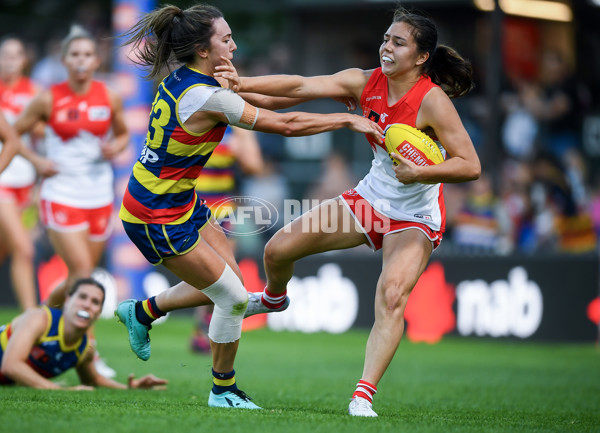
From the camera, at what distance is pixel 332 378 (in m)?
8.10

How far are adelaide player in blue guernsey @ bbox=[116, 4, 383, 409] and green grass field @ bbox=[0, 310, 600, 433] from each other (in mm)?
684

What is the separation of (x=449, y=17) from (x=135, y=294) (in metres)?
7.29

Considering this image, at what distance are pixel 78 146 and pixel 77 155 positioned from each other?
0.27 ft

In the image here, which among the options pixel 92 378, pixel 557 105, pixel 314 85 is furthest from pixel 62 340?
pixel 557 105

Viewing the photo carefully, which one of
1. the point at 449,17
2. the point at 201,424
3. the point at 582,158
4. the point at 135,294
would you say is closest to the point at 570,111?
the point at 582,158

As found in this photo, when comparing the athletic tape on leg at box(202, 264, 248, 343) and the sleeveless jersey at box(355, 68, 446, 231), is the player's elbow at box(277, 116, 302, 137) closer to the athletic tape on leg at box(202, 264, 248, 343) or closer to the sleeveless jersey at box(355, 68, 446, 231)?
the sleeveless jersey at box(355, 68, 446, 231)

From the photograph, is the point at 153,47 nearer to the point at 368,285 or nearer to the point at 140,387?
the point at 140,387

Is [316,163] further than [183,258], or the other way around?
[316,163]

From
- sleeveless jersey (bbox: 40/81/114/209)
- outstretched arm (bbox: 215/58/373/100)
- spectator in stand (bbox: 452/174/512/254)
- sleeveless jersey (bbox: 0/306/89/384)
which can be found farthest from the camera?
spectator in stand (bbox: 452/174/512/254)

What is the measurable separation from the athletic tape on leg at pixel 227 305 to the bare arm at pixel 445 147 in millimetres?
1220

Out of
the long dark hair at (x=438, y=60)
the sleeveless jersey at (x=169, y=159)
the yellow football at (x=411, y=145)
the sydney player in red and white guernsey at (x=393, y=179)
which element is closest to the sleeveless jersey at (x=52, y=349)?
the sleeveless jersey at (x=169, y=159)

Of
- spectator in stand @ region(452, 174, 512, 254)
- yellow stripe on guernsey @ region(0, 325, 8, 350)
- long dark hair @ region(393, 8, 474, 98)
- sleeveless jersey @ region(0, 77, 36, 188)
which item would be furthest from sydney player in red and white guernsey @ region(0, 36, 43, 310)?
spectator in stand @ region(452, 174, 512, 254)

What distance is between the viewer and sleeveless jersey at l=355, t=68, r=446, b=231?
19.0 ft

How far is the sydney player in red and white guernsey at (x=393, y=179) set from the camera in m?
5.57
